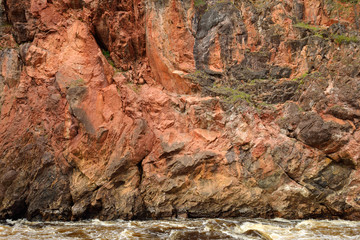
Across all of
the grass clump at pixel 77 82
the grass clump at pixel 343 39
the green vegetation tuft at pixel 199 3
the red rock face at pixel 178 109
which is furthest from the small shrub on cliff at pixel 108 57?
the grass clump at pixel 343 39

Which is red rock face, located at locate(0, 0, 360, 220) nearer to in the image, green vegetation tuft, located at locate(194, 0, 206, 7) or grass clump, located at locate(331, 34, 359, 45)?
grass clump, located at locate(331, 34, 359, 45)

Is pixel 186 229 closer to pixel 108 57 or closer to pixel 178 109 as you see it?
pixel 178 109

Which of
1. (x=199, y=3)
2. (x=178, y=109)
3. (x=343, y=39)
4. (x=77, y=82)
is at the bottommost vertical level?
(x=178, y=109)

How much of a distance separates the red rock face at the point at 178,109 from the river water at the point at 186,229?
553mm

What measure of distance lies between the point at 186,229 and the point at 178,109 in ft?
15.5

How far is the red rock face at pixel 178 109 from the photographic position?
33.1ft

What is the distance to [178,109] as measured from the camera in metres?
11.6

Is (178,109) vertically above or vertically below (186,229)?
above

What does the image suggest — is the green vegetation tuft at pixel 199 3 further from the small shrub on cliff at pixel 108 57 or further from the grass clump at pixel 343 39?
the grass clump at pixel 343 39

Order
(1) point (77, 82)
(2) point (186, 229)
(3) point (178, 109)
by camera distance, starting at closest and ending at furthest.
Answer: (2) point (186, 229)
(1) point (77, 82)
(3) point (178, 109)

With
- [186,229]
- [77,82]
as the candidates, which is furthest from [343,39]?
[77,82]

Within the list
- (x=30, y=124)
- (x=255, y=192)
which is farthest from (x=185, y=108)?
(x=30, y=124)

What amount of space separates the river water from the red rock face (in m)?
0.55

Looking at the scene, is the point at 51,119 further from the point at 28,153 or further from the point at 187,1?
the point at 187,1
